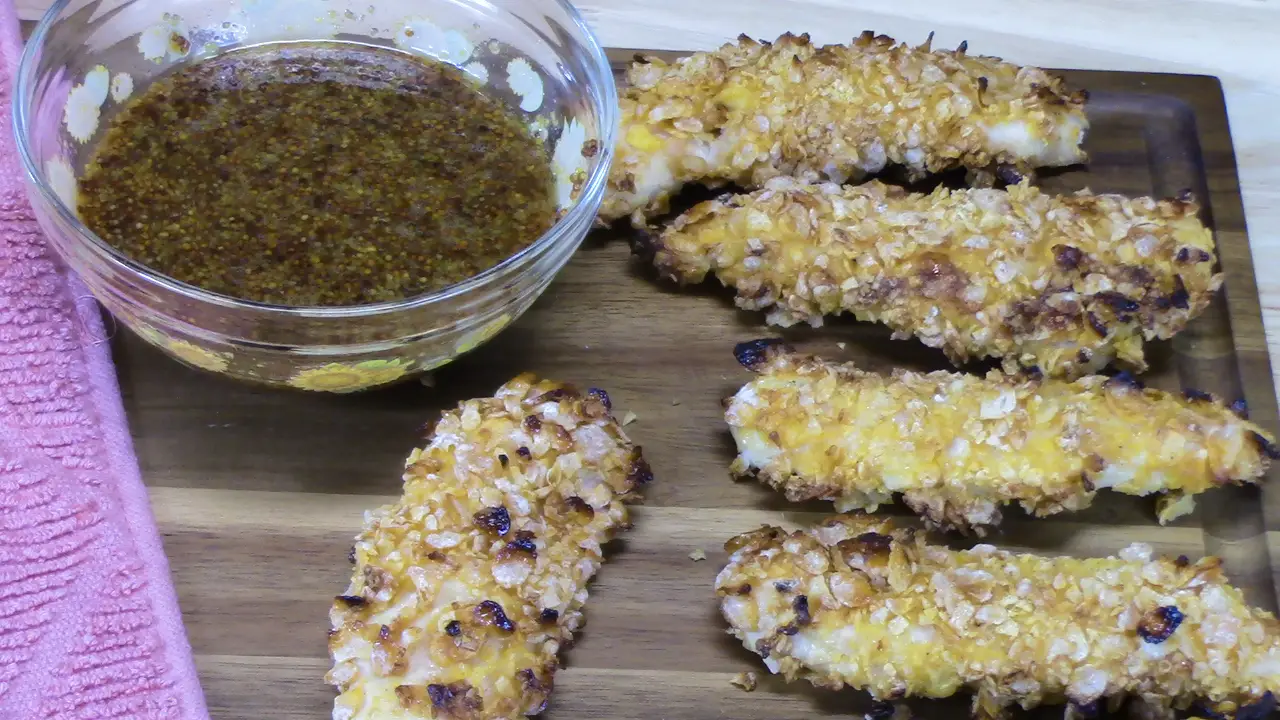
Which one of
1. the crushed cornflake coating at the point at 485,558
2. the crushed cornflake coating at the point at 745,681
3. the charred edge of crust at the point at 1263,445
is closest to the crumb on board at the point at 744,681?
the crushed cornflake coating at the point at 745,681

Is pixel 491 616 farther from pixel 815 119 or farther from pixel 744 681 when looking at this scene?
pixel 815 119

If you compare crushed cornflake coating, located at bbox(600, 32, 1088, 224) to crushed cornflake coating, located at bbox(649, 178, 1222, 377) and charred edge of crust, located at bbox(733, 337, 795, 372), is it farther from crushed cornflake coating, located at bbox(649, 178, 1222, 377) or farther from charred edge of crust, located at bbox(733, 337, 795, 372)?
charred edge of crust, located at bbox(733, 337, 795, 372)

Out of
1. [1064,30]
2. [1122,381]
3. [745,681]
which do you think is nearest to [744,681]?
[745,681]

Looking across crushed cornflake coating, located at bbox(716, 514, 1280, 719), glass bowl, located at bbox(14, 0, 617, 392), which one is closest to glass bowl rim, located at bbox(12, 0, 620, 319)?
glass bowl, located at bbox(14, 0, 617, 392)

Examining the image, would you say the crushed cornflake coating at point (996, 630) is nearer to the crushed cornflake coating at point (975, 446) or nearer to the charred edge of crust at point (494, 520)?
the crushed cornflake coating at point (975, 446)

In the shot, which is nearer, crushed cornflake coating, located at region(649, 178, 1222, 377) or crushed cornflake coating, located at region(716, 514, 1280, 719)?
crushed cornflake coating, located at region(716, 514, 1280, 719)

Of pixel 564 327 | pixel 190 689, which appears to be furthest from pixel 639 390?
pixel 190 689

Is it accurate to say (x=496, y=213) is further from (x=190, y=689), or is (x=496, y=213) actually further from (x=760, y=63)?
(x=190, y=689)
